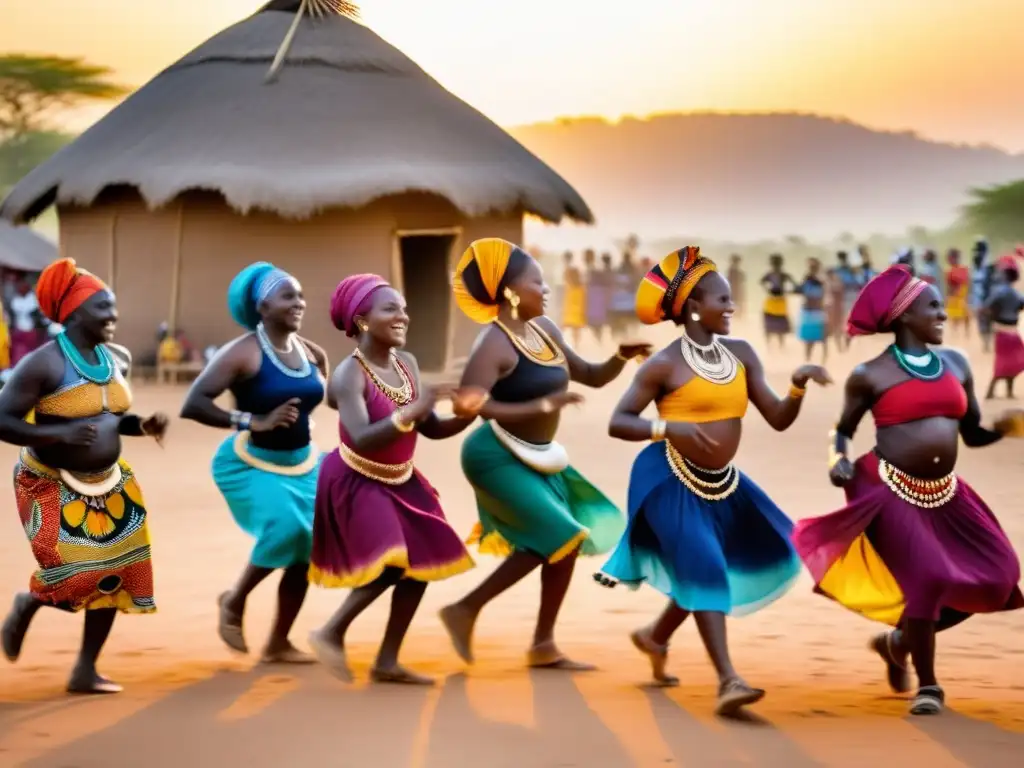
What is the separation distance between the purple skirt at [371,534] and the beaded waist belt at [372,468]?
0.05 feet

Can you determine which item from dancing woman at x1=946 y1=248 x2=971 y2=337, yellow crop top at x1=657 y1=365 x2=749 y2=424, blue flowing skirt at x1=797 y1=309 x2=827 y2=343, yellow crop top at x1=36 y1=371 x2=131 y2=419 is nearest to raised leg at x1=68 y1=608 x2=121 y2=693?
yellow crop top at x1=36 y1=371 x2=131 y2=419

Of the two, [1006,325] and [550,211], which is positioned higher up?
[550,211]

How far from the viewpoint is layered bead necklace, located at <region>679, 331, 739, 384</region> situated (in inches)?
232

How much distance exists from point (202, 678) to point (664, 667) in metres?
1.75

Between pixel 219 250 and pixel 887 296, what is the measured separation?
47.4 feet

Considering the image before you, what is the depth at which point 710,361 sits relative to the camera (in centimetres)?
593

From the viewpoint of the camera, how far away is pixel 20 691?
5.99 meters

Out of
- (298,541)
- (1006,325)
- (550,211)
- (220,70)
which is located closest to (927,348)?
(298,541)

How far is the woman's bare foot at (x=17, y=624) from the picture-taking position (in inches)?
239

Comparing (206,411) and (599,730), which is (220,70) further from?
(599,730)

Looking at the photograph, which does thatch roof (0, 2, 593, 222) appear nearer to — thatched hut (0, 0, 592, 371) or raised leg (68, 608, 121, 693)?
thatched hut (0, 0, 592, 371)

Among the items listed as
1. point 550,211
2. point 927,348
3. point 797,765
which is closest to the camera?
point 797,765

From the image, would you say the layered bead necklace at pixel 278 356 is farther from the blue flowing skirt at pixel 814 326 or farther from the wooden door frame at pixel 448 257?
the blue flowing skirt at pixel 814 326

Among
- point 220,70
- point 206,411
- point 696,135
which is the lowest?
point 206,411
